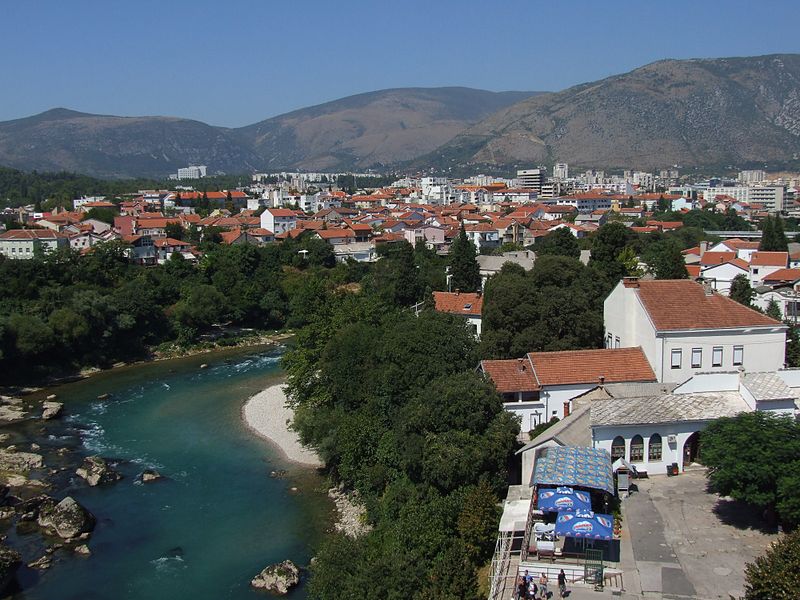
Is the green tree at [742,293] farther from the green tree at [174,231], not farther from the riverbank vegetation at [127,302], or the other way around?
the green tree at [174,231]

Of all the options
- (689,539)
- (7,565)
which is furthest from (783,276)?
(7,565)

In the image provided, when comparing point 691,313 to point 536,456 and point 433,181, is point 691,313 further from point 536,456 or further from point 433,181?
point 433,181

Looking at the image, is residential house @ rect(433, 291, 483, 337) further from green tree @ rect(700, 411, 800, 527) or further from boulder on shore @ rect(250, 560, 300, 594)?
green tree @ rect(700, 411, 800, 527)

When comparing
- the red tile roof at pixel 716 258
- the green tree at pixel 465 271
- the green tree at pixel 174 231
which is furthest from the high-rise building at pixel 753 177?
the green tree at pixel 465 271

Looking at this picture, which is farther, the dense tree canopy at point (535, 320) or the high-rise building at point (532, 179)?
the high-rise building at point (532, 179)

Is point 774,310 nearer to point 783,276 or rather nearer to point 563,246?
point 783,276

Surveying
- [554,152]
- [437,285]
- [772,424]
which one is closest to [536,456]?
[772,424]

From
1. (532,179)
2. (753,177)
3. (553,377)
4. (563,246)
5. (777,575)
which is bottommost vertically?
(777,575)
